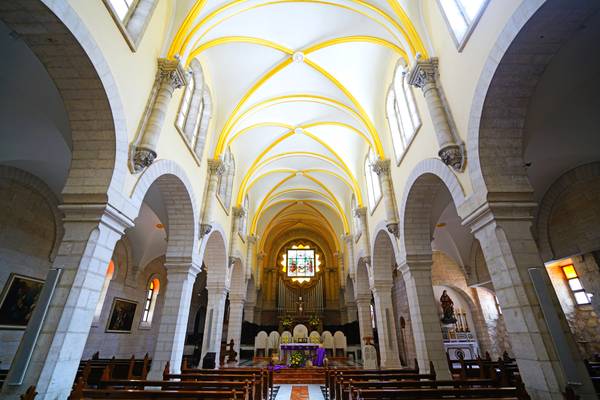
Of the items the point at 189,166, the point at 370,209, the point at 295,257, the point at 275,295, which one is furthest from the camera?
the point at 295,257

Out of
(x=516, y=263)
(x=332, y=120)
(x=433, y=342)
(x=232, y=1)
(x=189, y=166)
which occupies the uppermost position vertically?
(x=332, y=120)

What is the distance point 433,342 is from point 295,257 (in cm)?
2068

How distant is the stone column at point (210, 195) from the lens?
384 inches

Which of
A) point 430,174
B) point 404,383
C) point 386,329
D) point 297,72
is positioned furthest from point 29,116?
point 386,329

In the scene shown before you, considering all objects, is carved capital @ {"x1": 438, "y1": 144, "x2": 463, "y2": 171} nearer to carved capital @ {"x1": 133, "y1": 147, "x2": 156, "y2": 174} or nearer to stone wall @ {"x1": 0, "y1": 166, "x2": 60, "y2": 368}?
carved capital @ {"x1": 133, "y1": 147, "x2": 156, "y2": 174}

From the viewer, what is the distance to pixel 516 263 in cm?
480

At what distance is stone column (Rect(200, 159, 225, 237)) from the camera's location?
32.0ft

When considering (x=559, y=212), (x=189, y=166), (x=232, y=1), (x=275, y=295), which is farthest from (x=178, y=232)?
(x=275, y=295)

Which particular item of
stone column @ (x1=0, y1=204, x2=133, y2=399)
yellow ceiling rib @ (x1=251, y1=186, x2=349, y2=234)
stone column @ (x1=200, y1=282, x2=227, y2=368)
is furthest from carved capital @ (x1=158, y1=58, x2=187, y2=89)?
yellow ceiling rib @ (x1=251, y1=186, x2=349, y2=234)

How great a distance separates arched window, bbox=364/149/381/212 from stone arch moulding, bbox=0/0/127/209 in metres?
9.82

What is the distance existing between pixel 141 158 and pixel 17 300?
7454 mm

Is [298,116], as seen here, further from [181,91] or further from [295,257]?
[295,257]

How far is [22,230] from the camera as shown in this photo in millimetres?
9680

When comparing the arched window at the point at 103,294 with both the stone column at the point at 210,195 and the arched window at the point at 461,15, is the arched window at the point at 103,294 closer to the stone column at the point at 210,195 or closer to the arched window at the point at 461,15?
the stone column at the point at 210,195
